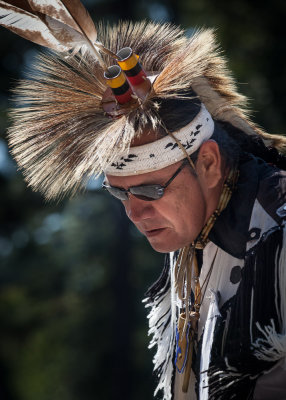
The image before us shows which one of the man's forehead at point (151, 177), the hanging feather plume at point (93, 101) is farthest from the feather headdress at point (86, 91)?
the man's forehead at point (151, 177)

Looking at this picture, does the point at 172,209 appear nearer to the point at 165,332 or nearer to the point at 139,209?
the point at 139,209

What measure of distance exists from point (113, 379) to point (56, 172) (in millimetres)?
7171

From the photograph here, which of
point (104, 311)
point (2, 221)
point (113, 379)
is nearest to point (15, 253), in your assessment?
point (2, 221)

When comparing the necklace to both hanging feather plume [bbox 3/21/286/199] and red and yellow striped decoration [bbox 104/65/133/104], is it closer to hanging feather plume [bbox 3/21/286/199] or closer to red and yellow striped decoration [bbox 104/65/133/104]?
hanging feather plume [bbox 3/21/286/199]

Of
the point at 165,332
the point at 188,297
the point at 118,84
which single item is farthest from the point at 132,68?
the point at 165,332

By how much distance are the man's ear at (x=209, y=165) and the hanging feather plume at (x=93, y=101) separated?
0.22 m

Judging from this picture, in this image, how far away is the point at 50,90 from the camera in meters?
2.66

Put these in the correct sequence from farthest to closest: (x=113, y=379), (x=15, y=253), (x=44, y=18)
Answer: (x=15, y=253) → (x=113, y=379) → (x=44, y=18)

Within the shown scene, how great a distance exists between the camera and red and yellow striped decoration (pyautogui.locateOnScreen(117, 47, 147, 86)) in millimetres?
2393

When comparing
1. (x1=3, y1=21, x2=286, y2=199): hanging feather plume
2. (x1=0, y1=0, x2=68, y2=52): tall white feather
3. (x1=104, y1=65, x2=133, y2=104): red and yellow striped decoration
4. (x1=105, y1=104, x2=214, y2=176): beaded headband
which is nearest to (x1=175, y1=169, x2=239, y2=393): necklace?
(x1=105, y1=104, x2=214, y2=176): beaded headband

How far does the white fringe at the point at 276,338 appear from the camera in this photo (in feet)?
6.79

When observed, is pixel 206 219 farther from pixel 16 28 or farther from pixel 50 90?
pixel 16 28

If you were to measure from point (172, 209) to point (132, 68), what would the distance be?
57 cm

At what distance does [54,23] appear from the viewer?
254cm
